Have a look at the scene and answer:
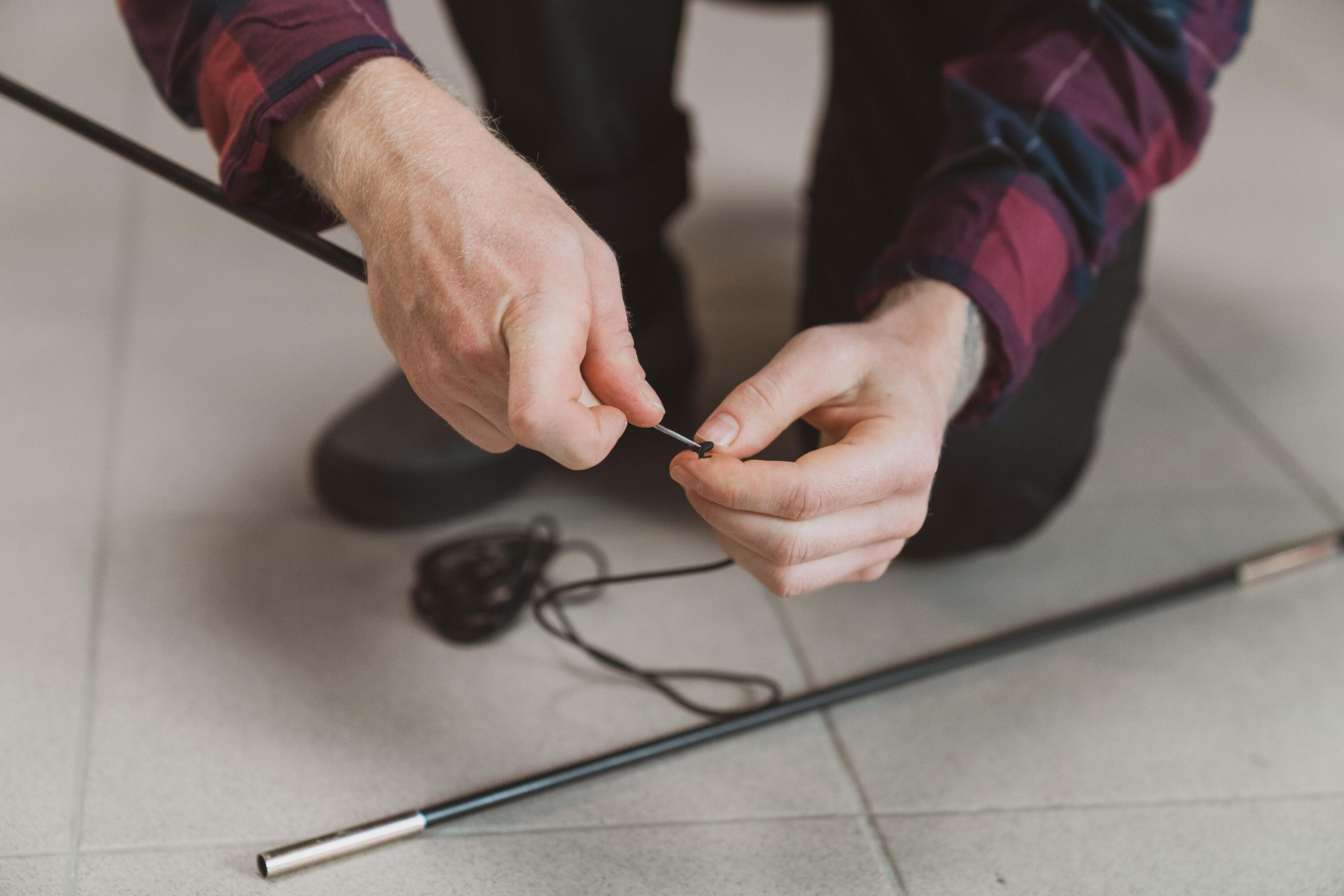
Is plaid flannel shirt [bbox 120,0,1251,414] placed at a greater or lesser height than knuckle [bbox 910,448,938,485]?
greater

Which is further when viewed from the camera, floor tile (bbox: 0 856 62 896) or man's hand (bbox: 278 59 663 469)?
floor tile (bbox: 0 856 62 896)

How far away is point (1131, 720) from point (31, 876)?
786 millimetres

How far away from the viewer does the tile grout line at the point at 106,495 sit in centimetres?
77

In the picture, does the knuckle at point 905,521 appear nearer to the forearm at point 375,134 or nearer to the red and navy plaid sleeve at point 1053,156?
the red and navy plaid sleeve at point 1053,156

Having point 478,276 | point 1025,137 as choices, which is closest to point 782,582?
point 478,276

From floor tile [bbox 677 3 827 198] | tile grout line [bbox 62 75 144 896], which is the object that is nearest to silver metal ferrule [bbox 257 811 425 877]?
tile grout line [bbox 62 75 144 896]

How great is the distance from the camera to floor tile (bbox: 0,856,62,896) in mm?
715

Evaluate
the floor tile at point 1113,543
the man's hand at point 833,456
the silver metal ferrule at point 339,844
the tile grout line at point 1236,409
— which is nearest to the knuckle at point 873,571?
the man's hand at point 833,456

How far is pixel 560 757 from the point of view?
858mm

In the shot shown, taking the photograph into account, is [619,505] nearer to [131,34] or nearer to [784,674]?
[784,674]

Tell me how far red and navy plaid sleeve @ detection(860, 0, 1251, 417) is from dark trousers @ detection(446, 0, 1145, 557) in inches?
6.6

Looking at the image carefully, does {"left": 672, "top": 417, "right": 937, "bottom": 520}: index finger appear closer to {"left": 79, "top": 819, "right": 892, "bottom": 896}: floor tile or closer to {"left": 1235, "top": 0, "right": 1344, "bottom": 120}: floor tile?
{"left": 79, "top": 819, "right": 892, "bottom": 896}: floor tile

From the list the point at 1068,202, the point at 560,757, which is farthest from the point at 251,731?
the point at 1068,202

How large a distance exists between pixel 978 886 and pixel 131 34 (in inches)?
31.6
